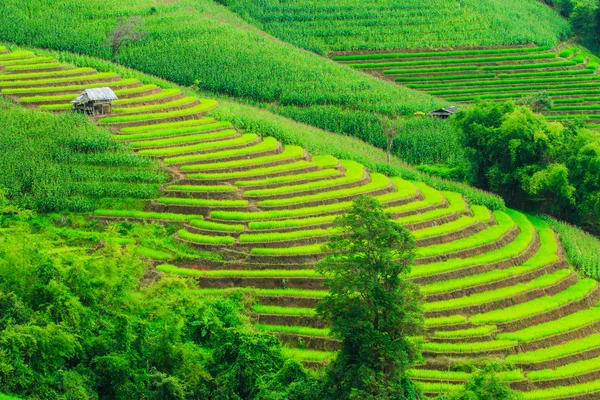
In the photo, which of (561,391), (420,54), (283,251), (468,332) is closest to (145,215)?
(283,251)

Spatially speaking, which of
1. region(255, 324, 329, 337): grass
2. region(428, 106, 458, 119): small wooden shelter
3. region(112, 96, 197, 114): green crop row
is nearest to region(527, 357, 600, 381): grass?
region(255, 324, 329, 337): grass

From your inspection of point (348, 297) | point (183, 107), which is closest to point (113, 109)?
point (183, 107)

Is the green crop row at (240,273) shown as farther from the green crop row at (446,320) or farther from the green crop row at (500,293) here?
the green crop row at (500,293)

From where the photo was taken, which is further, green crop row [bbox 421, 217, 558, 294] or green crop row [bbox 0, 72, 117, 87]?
green crop row [bbox 0, 72, 117, 87]

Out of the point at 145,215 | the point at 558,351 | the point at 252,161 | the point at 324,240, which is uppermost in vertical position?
the point at 252,161

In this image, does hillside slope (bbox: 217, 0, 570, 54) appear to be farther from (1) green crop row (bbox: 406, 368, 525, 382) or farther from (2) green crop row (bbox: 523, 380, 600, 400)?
(2) green crop row (bbox: 523, 380, 600, 400)

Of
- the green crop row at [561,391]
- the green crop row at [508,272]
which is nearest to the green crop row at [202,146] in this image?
the green crop row at [508,272]

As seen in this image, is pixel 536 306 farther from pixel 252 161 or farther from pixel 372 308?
pixel 252 161
